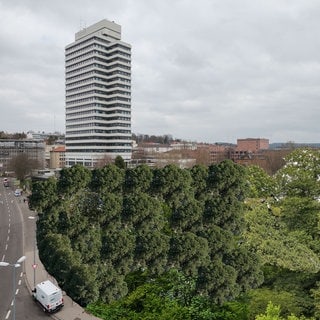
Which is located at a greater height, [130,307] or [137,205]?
[137,205]

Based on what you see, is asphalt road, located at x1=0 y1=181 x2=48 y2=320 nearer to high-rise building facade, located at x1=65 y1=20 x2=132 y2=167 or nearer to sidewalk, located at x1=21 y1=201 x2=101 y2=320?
sidewalk, located at x1=21 y1=201 x2=101 y2=320

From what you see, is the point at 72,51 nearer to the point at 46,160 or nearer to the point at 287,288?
the point at 46,160

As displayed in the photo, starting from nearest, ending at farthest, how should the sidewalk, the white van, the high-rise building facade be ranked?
the sidewalk
the white van
the high-rise building facade

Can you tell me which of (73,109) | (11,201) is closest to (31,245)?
(11,201)

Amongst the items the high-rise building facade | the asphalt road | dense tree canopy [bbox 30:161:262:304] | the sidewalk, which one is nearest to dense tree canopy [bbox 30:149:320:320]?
dense tree canopy [bbox 30:161:262:304]

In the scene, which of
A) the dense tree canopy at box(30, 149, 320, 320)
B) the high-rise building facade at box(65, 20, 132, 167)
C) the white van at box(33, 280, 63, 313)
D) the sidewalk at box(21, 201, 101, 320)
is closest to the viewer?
the dense tree canopy at box(30, 149, 320, 320)

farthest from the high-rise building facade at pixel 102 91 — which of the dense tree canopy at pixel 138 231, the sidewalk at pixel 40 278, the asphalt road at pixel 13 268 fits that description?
the dense tree canopy at pixel 138 231

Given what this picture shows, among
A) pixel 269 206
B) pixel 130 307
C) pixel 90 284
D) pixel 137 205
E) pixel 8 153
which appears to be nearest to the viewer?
pixel 90 284
